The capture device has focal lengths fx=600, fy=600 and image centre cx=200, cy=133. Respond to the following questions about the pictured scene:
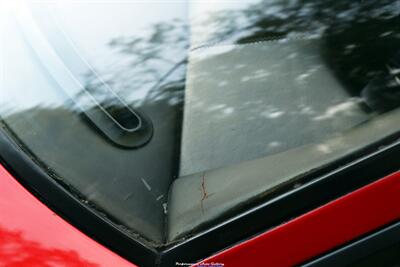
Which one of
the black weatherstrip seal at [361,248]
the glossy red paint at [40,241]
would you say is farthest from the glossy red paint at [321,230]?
the glossy red paint at [40,241]

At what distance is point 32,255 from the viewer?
1251mm

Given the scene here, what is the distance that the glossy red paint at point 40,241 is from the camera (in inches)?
49.2

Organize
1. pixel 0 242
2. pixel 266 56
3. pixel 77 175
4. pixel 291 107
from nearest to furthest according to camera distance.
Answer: pixel 0 242 < pixel 77 175 < pixel 291 107 < pixel 266 56

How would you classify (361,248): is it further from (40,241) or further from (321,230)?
(40,241)

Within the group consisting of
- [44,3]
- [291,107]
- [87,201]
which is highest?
[44,3]

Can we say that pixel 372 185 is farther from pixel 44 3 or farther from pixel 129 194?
pixel 44 3

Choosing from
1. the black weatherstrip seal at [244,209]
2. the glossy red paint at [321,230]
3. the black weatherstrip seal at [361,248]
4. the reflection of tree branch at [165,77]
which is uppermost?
the reflection of tree branch at [165,77]

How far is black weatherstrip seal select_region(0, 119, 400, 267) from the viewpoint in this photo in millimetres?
1262

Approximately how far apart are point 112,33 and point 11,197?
1.81ft

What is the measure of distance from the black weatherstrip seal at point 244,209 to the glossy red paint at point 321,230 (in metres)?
0.02

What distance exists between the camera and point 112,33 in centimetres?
163

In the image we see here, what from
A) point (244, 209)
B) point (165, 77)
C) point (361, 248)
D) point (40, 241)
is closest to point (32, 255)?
point (40, 241)

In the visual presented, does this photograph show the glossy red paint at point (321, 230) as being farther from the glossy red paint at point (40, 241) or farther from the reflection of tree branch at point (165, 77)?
the reflection of tree branch at point (165, 77)

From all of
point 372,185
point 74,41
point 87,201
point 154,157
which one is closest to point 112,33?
point 74,41
